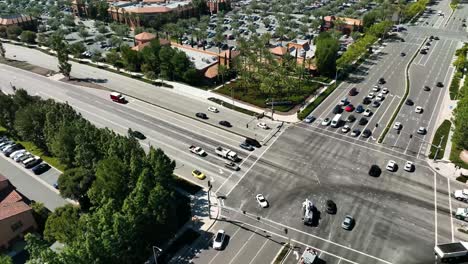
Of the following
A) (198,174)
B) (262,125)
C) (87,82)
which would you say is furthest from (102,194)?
(87,82)

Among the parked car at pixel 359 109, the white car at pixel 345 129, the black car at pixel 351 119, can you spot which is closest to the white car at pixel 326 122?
the white car at pixel 345 129

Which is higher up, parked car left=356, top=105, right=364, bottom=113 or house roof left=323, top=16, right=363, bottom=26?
house roof left=323, top=16, right=363, bottom=26

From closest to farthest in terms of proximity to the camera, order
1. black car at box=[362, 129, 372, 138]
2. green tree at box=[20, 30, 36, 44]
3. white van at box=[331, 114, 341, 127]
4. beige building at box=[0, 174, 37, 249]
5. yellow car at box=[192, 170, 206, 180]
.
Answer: beige building at box=[0, 174, 37, 249]
yellow car at box=[192, 170, 206, 180]
black car at box=[362, 129, 372, 138]
white van at box=[331, 114, 341, 127]
green tree at box=[20, 30, 36, 44]

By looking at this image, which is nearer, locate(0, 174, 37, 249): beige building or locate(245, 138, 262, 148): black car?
locate(0, 174, 37, 249): beige building

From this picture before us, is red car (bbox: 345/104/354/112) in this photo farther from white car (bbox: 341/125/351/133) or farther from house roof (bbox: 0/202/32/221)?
house roof (bbox: 0/202/32/221)

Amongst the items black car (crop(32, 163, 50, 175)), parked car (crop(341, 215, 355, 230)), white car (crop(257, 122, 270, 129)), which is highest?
white car (crop(257, 122, 270, 129))

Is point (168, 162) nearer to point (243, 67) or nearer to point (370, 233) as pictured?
point (370, 233)

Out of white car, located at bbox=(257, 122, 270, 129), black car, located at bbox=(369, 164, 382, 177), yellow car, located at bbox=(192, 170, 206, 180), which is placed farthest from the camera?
white car, located at bbox=(257, 122, 270, 129)

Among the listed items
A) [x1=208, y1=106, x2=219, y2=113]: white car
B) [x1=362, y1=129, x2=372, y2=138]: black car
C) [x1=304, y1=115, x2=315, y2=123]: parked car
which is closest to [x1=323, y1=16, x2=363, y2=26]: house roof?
[x1=304, y1=115, x2=315, y2=123]: parked car

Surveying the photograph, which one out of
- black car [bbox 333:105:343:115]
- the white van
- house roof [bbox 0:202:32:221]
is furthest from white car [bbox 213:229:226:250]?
black car [bbox 333:105:343:115]
